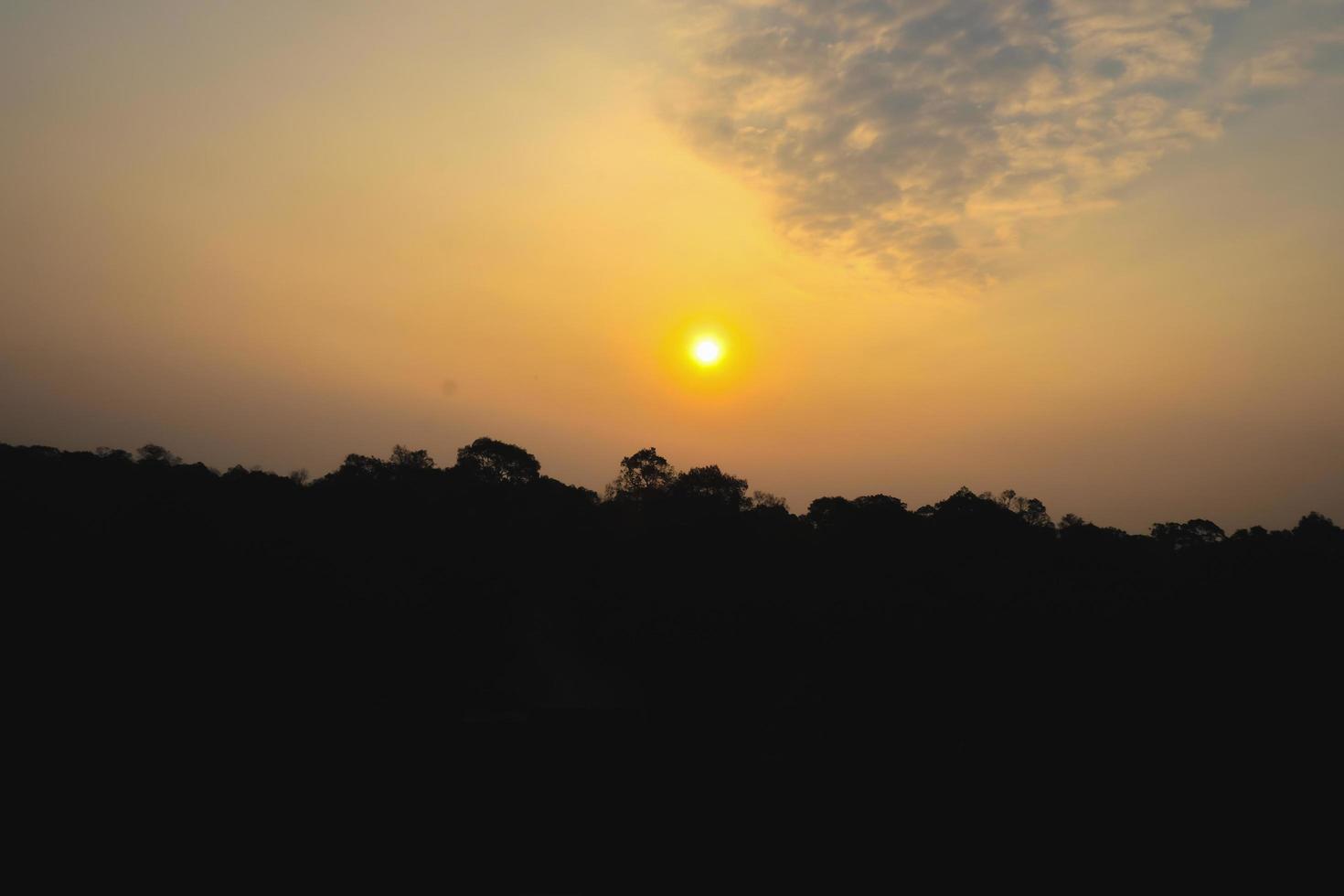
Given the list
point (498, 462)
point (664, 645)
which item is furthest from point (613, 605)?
point (498, 462)

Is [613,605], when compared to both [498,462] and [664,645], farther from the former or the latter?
[498,462]

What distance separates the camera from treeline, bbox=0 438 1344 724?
93.4 feet

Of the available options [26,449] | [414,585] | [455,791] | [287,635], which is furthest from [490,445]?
[455,791]

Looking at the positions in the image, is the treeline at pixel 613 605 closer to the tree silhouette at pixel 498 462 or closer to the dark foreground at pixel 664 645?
the dark foreground at pixel 664 645

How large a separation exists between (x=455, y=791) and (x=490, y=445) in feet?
240

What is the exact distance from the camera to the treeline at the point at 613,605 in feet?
93.4

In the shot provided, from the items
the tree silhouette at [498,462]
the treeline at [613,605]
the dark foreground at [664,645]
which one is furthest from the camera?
the tree silhouette at [498,462]

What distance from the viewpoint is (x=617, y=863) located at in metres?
21.3

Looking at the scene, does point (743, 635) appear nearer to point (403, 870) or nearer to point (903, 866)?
point (903, 866)

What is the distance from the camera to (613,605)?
4453 cm

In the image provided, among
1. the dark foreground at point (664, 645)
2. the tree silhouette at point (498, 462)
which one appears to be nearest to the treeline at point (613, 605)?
the dark foreground at point (664, 645)

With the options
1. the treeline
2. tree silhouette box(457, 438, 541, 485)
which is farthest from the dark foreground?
tree silhouette box(457, 438, 541, 485)

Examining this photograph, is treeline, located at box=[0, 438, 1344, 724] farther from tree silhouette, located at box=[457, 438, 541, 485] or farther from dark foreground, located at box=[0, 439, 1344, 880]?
tree silhouette, located at box=[457, 438, 541, 485]

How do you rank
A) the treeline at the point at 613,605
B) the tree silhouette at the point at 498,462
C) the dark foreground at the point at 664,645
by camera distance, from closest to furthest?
the dark foreground at the point at 664,645
the treeline at the point at 613,605
the tree silhouette at the point at 498,462
